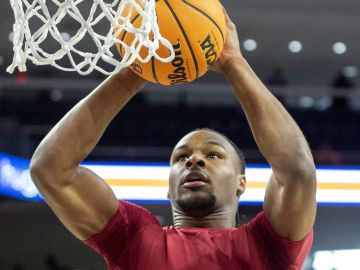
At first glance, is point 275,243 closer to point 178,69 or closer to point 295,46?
point 178,69

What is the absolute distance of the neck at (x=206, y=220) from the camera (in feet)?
→ 7.47

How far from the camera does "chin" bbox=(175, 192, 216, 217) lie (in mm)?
2209

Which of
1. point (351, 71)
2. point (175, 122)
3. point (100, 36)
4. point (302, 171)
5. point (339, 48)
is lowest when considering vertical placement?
point (302, 171)

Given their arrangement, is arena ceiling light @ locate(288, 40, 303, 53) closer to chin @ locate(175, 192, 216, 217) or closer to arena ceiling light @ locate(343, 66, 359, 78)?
arena ceiling light @ locate(343, 66, 359, 78)

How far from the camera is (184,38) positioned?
1.83 meters

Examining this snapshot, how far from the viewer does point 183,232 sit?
218 cm

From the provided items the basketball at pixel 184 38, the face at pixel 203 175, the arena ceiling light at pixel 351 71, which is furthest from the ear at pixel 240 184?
the arena ceiling light at pixel 351 71

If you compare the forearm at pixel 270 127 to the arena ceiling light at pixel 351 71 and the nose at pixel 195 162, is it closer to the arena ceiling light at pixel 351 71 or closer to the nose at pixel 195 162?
the nose at pixel 195 162

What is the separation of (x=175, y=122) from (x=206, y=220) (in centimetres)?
508

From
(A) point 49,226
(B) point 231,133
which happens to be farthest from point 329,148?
(A) point 49,226

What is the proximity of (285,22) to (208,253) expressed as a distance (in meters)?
6.44

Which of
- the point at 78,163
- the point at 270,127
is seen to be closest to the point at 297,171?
the point at 270,127

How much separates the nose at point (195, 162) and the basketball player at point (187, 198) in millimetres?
60

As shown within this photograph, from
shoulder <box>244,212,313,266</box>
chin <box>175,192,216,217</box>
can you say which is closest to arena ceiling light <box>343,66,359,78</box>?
chin <box>175,192,216,217</box>
